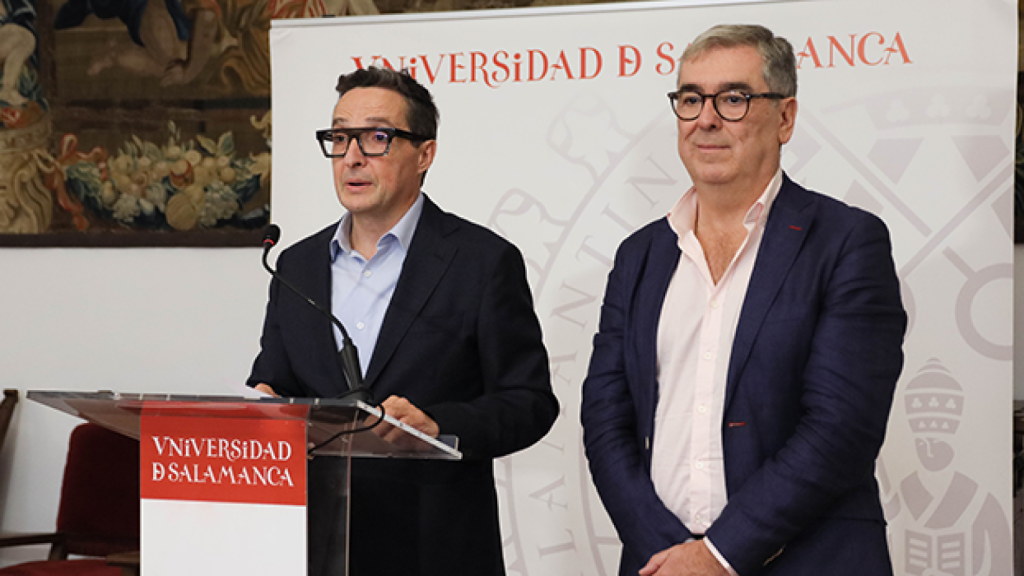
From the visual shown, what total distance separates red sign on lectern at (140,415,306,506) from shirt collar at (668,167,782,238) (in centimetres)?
93

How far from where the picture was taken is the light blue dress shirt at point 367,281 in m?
2.20

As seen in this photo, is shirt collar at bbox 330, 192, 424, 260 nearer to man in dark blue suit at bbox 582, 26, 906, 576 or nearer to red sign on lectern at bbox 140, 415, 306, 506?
man in dark blue suit at bbox 582, 26, 906, 576

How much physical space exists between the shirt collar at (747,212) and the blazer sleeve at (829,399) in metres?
0.14

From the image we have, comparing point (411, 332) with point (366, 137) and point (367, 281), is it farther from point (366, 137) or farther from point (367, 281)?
point (366, 137)

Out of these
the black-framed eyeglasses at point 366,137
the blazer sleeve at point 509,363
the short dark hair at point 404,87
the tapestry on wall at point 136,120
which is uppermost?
the tapestry on wall at point 136,120

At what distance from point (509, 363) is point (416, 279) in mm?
260

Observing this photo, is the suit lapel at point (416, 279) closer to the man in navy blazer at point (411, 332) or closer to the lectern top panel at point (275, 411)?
the man in navy blazer at point (411, 332)

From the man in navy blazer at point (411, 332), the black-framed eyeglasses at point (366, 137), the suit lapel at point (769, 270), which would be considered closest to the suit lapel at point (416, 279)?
the man in navy blazer at point (411, 332)

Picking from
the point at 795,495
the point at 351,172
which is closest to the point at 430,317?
the point at 351,172

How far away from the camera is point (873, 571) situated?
74.5 inches

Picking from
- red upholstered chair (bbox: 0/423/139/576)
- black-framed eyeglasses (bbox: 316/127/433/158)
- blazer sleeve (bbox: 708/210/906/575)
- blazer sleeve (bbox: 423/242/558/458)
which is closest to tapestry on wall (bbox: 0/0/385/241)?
red upholstered chair (bbox: 0/423/139/576)

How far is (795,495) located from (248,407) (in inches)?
37.0

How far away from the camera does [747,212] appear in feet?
6.87

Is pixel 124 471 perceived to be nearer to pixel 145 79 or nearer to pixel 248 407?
pixel 145 79
